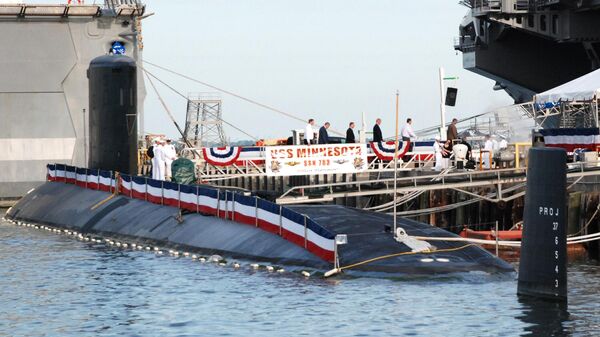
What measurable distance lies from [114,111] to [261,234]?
14.0 m

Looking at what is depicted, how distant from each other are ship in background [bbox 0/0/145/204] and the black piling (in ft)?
132

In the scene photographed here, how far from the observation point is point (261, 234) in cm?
2983

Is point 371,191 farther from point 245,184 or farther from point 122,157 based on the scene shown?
point 245,184

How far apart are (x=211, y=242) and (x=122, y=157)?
41.4 ft

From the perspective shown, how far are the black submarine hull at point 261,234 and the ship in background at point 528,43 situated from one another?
146 ft

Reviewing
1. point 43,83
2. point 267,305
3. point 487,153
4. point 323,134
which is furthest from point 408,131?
point 267,305

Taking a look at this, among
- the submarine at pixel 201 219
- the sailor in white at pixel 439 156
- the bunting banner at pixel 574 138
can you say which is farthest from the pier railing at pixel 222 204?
the bunting banner at pixel 574 138

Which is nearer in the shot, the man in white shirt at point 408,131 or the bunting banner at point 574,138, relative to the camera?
the bunting banner at point 574,138

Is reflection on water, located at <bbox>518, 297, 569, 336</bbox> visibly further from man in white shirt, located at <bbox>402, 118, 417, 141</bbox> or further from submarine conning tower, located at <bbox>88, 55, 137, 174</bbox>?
man in white shirt, located at <bbox>402, 118, 417, 141</bbox>

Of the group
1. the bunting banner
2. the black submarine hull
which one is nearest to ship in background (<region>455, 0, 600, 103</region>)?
the bunting banner

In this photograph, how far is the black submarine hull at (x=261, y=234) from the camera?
1007 inches

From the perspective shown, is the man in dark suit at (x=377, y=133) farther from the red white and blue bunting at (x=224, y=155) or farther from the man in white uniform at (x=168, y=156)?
the man in white uniform at (x=168, y=156)

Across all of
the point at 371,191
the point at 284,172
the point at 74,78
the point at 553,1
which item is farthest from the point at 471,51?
the point at 371,191

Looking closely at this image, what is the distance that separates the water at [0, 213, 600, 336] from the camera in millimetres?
21094
